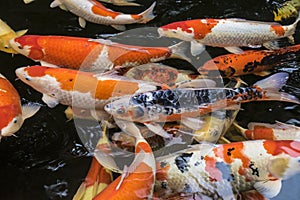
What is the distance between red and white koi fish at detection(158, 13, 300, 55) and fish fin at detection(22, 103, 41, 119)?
0.80m

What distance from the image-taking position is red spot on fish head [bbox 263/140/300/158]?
1915 millimetres

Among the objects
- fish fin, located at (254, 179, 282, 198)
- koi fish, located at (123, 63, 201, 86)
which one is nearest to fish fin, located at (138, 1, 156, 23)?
koi fish, located at (123, 63, 201, 86)

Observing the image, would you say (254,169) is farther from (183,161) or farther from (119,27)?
(119,27)

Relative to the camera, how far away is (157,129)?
210cm

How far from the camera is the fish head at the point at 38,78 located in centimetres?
219

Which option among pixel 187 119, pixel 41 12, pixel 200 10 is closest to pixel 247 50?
pixel 200 10

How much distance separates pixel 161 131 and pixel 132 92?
0.73 ft

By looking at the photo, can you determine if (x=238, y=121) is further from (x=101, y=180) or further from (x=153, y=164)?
(x=101, y=180)

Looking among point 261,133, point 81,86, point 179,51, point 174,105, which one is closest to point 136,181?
point 174,105

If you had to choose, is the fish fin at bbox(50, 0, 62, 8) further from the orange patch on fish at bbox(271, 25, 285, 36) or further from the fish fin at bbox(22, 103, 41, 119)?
the orange patch on fish at bbox(271, 25, 285, 36)

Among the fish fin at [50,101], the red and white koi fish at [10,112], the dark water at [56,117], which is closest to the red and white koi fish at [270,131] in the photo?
the dark water at [56,117]

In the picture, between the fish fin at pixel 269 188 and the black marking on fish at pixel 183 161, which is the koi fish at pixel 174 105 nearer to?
the black marking on fish at pixel 183 161

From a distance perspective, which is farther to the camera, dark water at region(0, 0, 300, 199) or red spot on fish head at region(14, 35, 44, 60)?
red spot on fish head at region(14, 35, 44, 60)

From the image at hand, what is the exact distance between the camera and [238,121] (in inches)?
91.0
